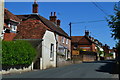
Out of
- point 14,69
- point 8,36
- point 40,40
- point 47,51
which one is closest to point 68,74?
point 14,69

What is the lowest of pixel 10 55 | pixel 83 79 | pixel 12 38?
pixel 83 79

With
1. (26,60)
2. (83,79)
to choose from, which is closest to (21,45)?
(26,60)

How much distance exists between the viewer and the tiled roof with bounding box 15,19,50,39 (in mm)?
30675

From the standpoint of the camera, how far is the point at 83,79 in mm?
15898

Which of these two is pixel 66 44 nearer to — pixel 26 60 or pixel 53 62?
pixel 53 62

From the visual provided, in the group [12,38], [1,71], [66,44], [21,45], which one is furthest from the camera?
[66,44]

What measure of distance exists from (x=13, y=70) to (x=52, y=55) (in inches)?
470

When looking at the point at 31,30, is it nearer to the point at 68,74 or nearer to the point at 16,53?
the point at 16,53

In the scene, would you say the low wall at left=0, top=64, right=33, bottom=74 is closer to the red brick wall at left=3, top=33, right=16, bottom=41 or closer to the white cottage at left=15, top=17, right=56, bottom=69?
the white cottage at left=15, top=17, right=56, bottom=69

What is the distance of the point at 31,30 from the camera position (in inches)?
1284

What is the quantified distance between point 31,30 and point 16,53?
11279mm

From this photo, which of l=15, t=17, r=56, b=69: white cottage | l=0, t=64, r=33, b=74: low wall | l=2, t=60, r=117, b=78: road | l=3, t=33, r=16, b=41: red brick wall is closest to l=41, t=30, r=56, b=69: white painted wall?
l=15, t=17, r=56, b=69: white cottage

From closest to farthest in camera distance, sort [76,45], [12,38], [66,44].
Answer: [12,38] < [66,44] < [76,45]

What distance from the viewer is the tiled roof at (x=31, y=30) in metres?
30.7
